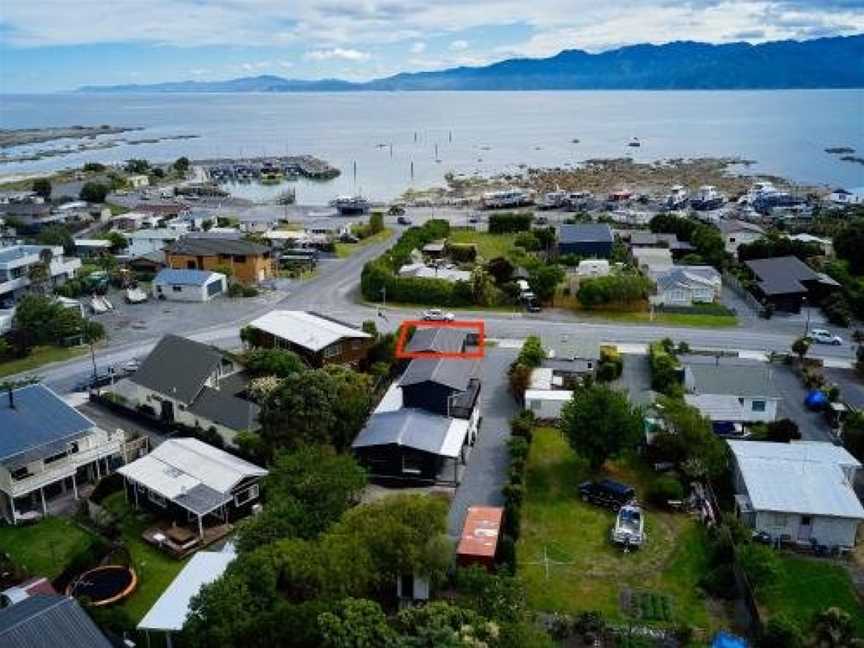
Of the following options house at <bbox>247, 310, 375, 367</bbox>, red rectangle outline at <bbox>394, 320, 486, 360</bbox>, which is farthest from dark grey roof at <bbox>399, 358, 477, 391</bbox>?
house at <bbox>247, 310, 375, 367</bbox>

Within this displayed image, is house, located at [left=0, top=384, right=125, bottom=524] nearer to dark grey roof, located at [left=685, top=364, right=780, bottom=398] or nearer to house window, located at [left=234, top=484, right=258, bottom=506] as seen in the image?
house window, located at [left=234, top=484, right=258, bottom=506]

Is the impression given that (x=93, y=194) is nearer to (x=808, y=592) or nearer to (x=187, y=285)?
(x=187, y=285)

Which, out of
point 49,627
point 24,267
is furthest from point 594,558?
point 24,267

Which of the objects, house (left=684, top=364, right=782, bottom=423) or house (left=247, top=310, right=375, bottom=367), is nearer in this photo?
house (left=684, top=364, right=782, bottom=423)

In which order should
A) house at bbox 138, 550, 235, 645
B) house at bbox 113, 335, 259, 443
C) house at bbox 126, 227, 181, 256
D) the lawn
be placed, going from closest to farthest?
house at bbox 138, 550, 235, 645, the lawn, house at bbox 113, 335, 259, 443, house at bbox 126, 227, 181, 256

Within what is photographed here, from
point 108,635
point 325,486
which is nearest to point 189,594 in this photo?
point 108,635
